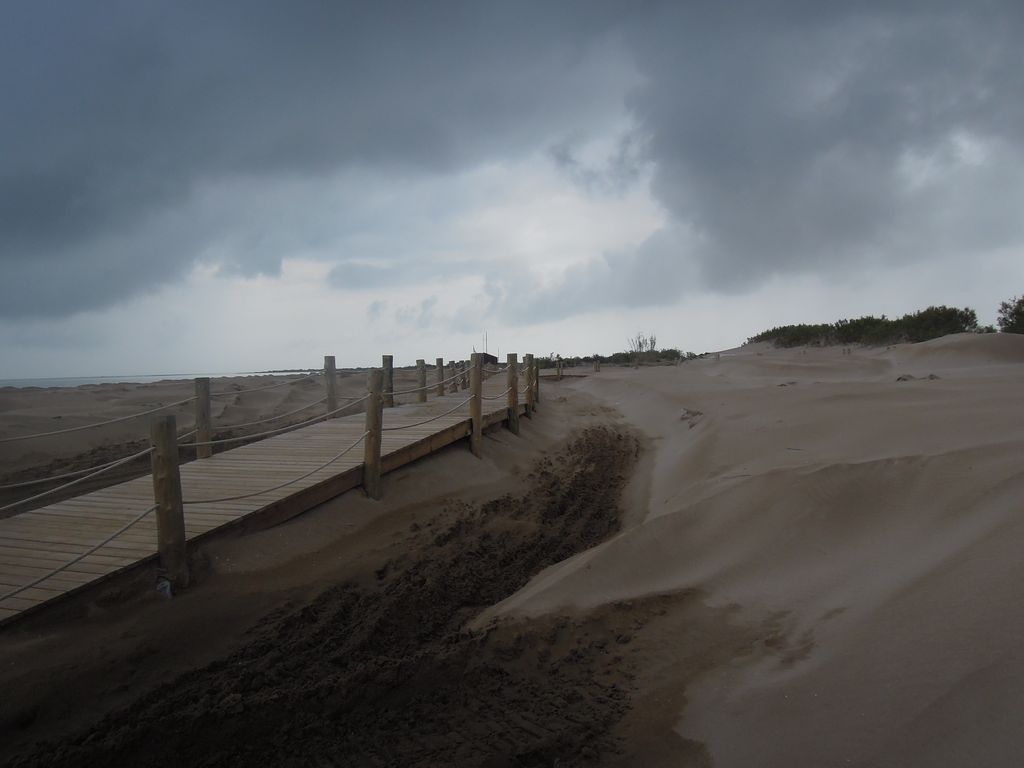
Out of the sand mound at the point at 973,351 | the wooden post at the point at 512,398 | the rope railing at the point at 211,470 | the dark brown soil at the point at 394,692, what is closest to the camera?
the dark brown soil at the point at 394,692

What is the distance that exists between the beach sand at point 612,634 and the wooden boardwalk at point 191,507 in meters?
0.18

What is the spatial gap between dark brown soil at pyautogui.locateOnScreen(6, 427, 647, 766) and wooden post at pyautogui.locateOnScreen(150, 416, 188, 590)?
0.75 metres

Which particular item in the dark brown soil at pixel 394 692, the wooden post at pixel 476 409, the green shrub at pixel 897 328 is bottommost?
the dark brown soil at pixel 394 692

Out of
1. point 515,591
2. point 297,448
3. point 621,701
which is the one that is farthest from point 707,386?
point 621,701

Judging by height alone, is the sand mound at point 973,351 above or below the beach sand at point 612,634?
above

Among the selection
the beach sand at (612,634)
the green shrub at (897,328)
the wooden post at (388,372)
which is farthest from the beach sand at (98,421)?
the green shrub at (897,328)

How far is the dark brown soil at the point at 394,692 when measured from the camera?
2.66 m

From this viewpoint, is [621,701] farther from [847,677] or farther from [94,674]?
[94,674]

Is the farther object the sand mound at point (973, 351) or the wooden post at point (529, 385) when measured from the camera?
the sand mound at point (973, 351)

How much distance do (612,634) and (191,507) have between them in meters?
3.47

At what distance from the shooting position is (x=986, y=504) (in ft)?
11.6

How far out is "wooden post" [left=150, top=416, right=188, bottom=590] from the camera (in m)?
4.14

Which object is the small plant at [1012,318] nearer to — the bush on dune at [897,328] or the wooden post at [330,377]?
the bush on dune at [897,328]

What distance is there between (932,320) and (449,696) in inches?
1019
